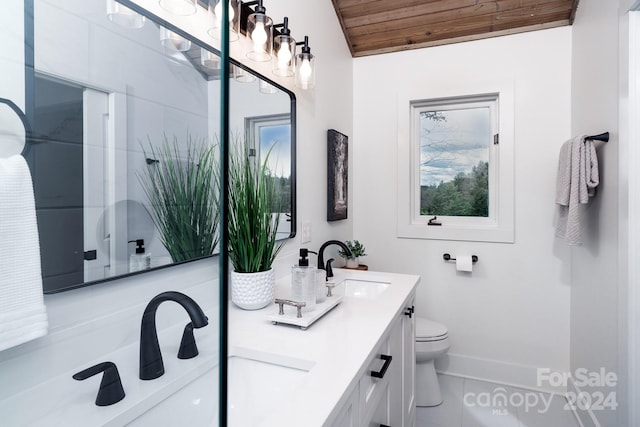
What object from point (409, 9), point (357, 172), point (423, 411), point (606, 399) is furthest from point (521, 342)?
point (409, 9)

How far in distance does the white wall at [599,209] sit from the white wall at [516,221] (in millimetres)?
115

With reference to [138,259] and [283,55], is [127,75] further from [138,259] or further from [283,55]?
[283,55]

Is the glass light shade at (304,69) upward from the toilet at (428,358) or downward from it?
upward

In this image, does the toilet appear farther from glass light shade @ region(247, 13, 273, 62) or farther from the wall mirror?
the wall mirror

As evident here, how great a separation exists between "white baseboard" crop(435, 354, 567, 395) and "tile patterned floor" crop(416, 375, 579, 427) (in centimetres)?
4

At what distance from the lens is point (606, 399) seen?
1.57 m

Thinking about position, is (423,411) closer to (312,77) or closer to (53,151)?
(312,77)

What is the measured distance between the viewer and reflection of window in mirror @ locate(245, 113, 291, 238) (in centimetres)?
140

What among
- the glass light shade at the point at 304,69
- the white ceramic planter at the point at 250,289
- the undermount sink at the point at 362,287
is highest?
the glass light shade at the point at 304,69

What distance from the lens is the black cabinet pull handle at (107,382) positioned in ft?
1.07

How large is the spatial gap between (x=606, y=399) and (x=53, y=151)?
219 centimetres

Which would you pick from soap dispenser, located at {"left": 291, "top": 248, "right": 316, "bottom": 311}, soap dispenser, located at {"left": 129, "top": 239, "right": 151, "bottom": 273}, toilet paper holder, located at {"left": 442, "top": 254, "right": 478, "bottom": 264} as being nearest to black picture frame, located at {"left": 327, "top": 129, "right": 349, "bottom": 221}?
toilet paper holder, located at {"left": 442, "top": 254, "right": 478, "bottom": 264}

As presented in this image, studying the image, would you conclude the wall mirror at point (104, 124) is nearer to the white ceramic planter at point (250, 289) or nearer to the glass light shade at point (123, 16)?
the glass light shade at point (123, 16)

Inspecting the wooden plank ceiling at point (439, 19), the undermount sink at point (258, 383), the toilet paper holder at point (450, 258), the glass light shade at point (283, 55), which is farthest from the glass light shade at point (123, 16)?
the toilet paper holder at point (450, 258)
